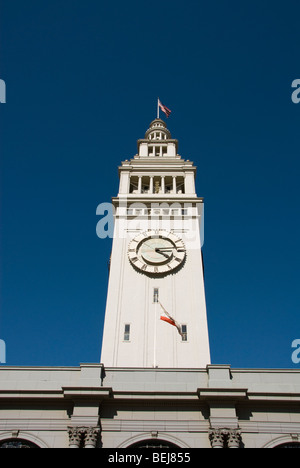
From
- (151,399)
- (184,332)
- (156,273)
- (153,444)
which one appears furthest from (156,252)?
(153,444)

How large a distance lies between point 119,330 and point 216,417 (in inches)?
506

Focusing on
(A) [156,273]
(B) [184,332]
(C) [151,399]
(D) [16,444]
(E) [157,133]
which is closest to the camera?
(D) [16,444]

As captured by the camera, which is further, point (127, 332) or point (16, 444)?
point (127, 332)

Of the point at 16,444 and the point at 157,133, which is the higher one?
the point at 157,133

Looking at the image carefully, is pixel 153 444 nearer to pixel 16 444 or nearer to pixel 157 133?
pixel 16 444

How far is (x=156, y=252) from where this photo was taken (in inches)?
1554

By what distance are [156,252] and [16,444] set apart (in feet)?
66.8

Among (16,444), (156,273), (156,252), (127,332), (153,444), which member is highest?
(156,252)

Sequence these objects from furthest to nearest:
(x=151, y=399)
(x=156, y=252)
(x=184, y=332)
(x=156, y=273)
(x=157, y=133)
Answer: (x=157, y=133), (x=156, y=252), (x=156, y=273), (x=184, y=332), (x=151, y=399)

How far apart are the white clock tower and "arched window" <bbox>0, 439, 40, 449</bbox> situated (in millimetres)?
10035

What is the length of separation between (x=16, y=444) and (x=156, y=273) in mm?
18488

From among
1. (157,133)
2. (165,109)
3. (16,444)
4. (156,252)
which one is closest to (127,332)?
(156,252)

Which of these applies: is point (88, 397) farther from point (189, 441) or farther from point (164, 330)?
point (164, 330)

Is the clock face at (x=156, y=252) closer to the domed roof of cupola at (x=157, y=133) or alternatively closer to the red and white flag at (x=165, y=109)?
the domed roof of cupola at (x=157, y=133)
